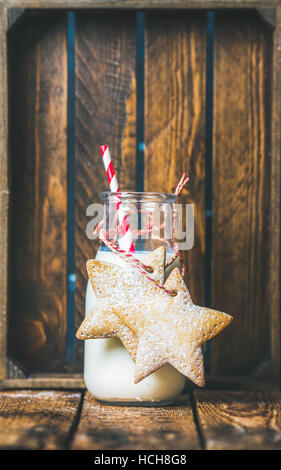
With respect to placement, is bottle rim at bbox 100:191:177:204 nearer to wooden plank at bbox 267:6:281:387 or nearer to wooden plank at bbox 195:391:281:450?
wooden plank at bbox 267:6:281:387

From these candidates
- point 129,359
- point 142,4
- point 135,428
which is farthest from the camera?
point 142,4

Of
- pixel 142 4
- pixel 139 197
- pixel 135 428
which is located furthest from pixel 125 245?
pixel 142 4

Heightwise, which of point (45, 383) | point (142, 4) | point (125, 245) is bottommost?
point (45, 383)

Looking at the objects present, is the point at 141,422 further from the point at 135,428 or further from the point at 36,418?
the point at 36,418

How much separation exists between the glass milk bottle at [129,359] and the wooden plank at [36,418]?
7 centimetres

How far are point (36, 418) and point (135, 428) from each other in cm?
17

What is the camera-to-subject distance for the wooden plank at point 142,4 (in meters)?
1.06

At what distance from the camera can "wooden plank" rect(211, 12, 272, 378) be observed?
1115 millimetres

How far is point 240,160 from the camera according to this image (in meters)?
1.12

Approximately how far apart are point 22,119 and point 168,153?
31cm

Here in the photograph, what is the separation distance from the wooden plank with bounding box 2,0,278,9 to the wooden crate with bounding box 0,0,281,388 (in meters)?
0.04

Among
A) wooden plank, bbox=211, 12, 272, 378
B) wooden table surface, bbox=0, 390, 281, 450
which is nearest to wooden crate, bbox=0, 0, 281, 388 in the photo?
wooden plank, bbox=211, 12, 272, 378

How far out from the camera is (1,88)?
106 centimetres
